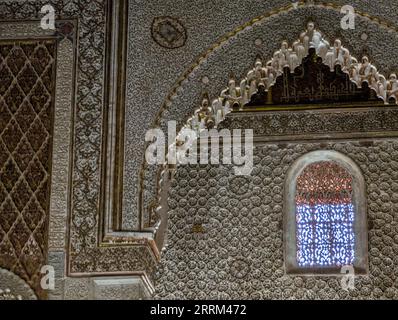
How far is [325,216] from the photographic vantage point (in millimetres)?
9195

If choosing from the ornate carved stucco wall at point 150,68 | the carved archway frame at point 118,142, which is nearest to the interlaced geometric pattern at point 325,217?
the carved archway frame at point 118,142

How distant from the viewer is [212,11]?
7375mm

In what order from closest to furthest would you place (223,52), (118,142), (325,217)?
(118,142) < (223,52) < (325,217)

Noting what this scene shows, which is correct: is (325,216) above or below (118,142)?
below

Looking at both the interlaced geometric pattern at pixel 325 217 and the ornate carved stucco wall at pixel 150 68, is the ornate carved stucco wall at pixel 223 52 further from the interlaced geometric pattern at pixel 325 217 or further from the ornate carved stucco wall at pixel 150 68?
the interlaced geometric pattern at pixel 325 217

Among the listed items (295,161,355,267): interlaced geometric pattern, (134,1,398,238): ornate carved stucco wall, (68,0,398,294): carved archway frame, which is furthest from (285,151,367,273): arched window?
(134,1,398,238): ornate carved stucco wall

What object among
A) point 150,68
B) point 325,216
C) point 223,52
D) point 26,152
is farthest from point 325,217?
point 26,152

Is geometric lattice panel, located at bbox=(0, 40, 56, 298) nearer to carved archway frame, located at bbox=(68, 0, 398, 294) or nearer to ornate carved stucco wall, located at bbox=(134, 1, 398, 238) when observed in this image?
carved archway frame, located at bbox=(68, 0, 398, 294)

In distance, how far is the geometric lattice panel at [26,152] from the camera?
709 centimetres

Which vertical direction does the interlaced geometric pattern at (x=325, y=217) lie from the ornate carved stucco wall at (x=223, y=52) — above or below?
below

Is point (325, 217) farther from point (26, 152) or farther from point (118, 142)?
point (26, 152)

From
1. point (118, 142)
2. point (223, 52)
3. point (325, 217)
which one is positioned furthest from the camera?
point (325, 217)
